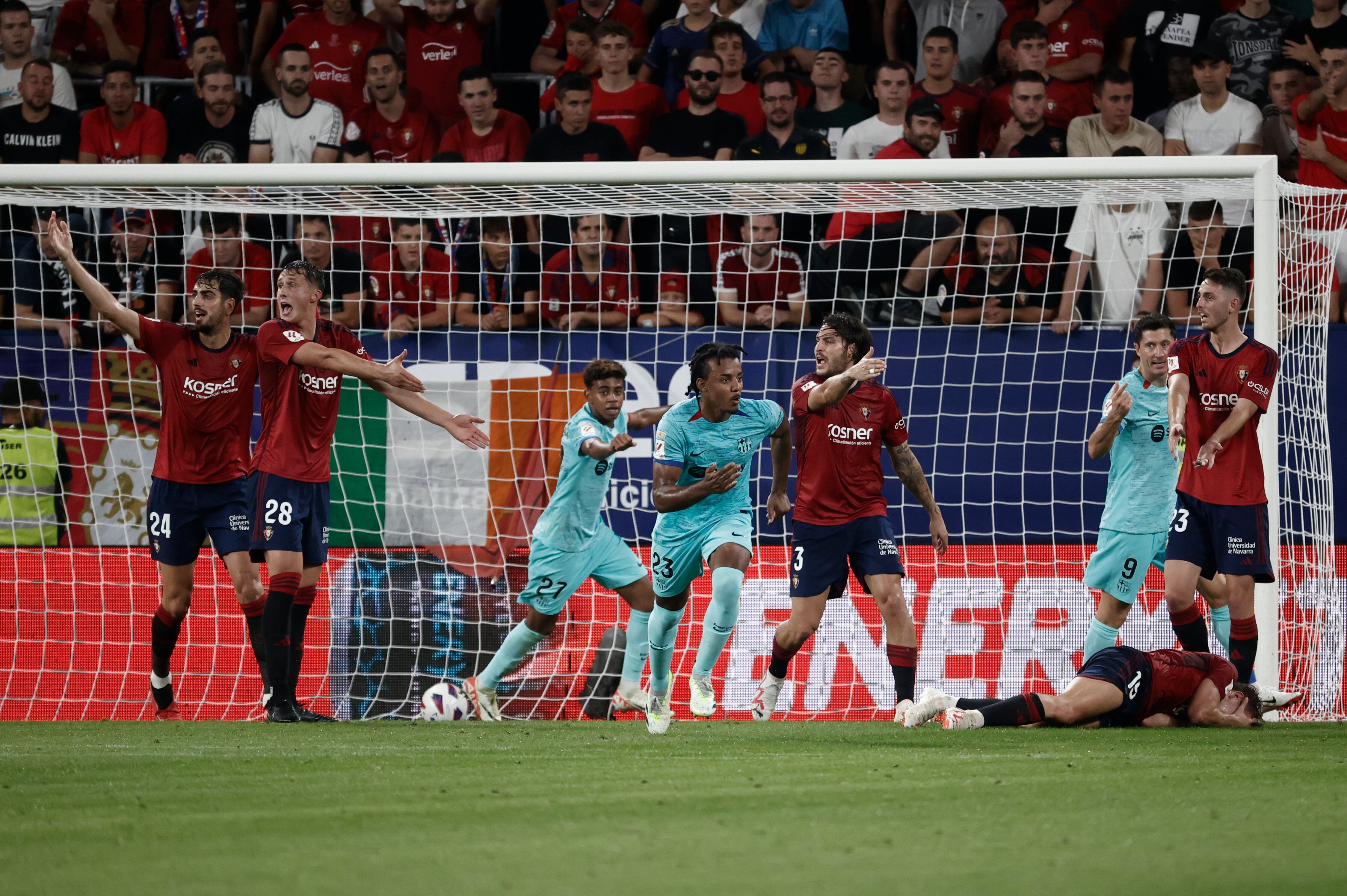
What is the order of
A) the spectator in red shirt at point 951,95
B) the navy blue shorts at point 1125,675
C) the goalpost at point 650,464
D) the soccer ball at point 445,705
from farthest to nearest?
the spectator in red shirt at point 951,95
the goalpost at point 650,464
the soccer ball at point 445,705
the navy blue shorts at point 1125,675

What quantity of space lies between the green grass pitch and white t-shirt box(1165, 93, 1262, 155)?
237 inches

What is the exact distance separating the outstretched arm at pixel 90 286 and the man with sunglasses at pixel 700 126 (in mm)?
4898

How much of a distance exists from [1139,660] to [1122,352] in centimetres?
346

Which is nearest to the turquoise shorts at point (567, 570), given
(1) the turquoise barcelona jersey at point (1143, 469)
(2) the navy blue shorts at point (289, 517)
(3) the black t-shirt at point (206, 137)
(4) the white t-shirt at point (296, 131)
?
(2) the navy blue shorts at point (289, 517)

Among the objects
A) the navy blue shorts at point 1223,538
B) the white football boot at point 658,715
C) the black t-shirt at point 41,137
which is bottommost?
the white football boot at point 658,715

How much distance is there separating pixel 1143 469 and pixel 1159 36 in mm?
5273

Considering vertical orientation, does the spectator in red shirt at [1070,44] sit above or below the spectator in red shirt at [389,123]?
above

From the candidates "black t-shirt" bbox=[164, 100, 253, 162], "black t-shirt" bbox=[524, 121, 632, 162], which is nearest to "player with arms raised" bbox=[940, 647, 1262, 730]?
"black t-shirt" bbox=[524, 121, 632, 162]

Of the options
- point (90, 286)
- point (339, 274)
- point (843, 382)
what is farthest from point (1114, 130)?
point (90, 286)

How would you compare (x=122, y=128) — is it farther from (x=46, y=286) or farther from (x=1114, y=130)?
(x=1114, y=130)

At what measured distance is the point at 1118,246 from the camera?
10.1 metres

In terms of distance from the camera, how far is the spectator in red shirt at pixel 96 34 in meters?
13.0

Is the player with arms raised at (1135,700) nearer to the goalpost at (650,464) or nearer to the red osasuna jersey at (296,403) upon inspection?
the goalpost at (650,464)

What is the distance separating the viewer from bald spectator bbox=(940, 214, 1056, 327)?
397 inches
